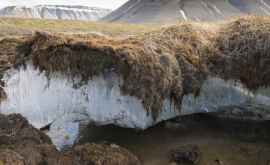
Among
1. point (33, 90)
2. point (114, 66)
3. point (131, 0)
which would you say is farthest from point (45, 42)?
point (131, 0)

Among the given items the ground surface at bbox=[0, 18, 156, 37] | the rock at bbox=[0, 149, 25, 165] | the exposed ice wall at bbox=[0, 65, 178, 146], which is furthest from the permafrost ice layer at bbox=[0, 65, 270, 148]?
the ground surface at bbox=[0, 18, 156, 37]

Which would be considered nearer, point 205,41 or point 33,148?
point 33,148

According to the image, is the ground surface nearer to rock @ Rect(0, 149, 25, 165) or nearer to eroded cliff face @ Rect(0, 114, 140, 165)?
eroded cliff face @ Rect(0, 114, 140, 165)

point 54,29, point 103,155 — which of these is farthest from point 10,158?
point 54,29

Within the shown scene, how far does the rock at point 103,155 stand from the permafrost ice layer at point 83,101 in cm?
73

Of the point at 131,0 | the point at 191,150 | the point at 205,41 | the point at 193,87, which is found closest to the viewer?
the point at 191,150

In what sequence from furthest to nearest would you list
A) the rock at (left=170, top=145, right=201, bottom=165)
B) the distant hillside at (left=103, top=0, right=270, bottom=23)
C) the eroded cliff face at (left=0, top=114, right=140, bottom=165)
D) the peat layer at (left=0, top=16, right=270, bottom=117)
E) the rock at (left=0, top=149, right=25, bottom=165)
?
the distant hillside at (left=103, top=0, right=270, bottom=23) → the peat layer at (left=0, top=16, right=270, bottom=117) → the rock at (left=170, top=145, right=201, bottom=165) → the eroded cliff face at (left=0, top=114, right=140, bottom=165) → the rock at (left=0, top=149, right=25, bottom=165)

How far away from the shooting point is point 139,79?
738 cm

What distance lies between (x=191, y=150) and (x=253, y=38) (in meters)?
2.84

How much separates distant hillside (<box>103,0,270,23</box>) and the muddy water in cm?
10857

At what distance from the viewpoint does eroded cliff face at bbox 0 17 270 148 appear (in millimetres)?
7426

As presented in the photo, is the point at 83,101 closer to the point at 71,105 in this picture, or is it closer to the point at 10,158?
the point at 71,105

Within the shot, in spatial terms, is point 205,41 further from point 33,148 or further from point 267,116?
point 33,148

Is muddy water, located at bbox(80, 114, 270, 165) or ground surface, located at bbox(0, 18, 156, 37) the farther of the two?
ground surface, located at bbox(0, 18, 156, 37)
